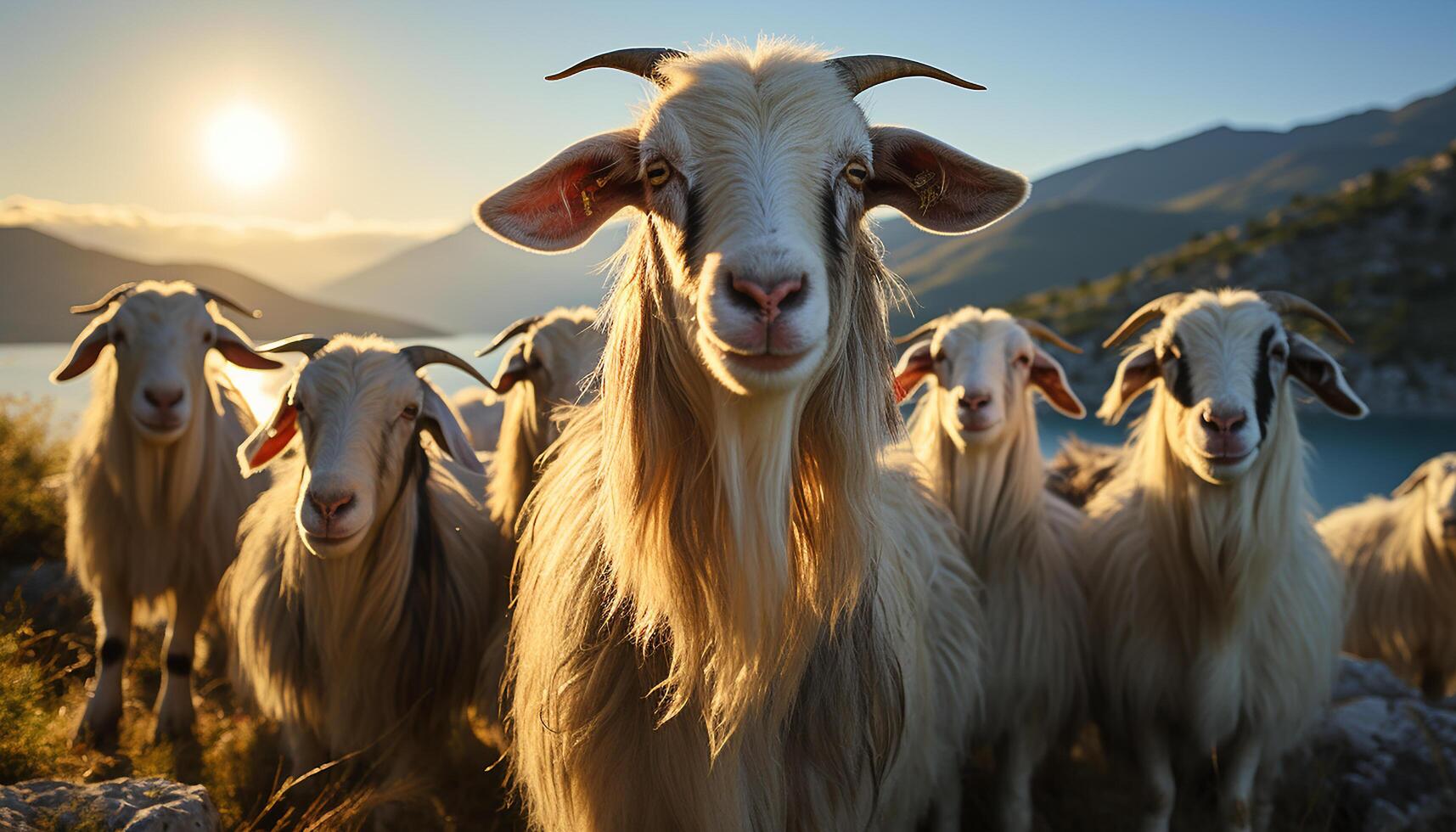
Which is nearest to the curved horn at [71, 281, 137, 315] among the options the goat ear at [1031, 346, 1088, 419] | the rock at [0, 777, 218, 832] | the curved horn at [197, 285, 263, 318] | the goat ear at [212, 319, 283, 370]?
the curved horn at [197, 285, 263, 318]

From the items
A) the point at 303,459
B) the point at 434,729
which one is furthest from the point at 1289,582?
the point at 303,459

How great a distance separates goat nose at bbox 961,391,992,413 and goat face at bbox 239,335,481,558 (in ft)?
7.26

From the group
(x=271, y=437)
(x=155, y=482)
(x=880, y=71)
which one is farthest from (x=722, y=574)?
(x=155, y=482)

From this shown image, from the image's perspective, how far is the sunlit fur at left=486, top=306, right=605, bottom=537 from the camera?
4219 millimetres

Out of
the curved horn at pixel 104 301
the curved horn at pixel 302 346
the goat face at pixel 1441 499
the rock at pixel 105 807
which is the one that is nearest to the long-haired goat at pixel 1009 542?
the curved horn at pixel 302 346

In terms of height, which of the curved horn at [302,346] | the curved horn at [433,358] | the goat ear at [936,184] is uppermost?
the goat ear at [936,184]

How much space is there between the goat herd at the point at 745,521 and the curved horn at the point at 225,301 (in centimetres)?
3

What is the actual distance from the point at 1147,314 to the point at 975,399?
41.7 inches

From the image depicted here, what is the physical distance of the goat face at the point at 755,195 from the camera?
175 cm

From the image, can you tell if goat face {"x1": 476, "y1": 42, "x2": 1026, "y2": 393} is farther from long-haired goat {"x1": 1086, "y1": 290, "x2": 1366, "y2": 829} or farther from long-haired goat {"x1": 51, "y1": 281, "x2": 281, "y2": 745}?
long-haired goat {"x1": 51, "y1": 281, "x2": 281, "y2": 745}

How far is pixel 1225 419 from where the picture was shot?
332 centimetres

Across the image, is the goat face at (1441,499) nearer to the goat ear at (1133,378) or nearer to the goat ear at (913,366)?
the goat ear at (1133,378)

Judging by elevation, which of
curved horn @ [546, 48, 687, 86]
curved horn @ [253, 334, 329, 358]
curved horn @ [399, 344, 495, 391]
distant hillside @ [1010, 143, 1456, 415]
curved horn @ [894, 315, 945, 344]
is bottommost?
distant hillside @ [1010, 143, 1456, 415]

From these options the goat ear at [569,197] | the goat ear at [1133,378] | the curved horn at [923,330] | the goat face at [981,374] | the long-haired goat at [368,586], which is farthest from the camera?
the curved horn at [923,330]
